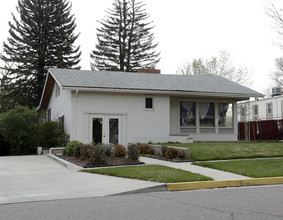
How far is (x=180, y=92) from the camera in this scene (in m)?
21.8

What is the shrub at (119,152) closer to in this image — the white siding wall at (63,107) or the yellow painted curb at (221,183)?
the white siding wall at (63,107)

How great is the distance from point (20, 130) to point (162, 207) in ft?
57.0

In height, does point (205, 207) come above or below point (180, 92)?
below

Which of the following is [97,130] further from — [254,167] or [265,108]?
[265,108]

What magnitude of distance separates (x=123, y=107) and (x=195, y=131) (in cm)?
538

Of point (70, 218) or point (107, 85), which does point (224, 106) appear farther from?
point (70, 218)

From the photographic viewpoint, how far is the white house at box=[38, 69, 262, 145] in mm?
20453

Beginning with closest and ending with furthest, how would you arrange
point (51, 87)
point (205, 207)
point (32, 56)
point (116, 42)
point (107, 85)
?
point (205, 207) < point (107, 85) < point (51, 87) < point (32, 56) < point (116, 42)

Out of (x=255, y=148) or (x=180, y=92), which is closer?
(x=255, y=148)

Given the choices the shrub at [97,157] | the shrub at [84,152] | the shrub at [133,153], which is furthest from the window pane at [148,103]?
the shrub at [97,157]

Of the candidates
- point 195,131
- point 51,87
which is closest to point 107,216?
point 195,131

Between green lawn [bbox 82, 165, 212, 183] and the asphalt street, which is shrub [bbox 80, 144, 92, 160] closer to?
green lawn [bbox 82, 165, 212, 183]

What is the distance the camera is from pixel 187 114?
23594 millimetres

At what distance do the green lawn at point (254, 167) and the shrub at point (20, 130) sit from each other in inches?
500
